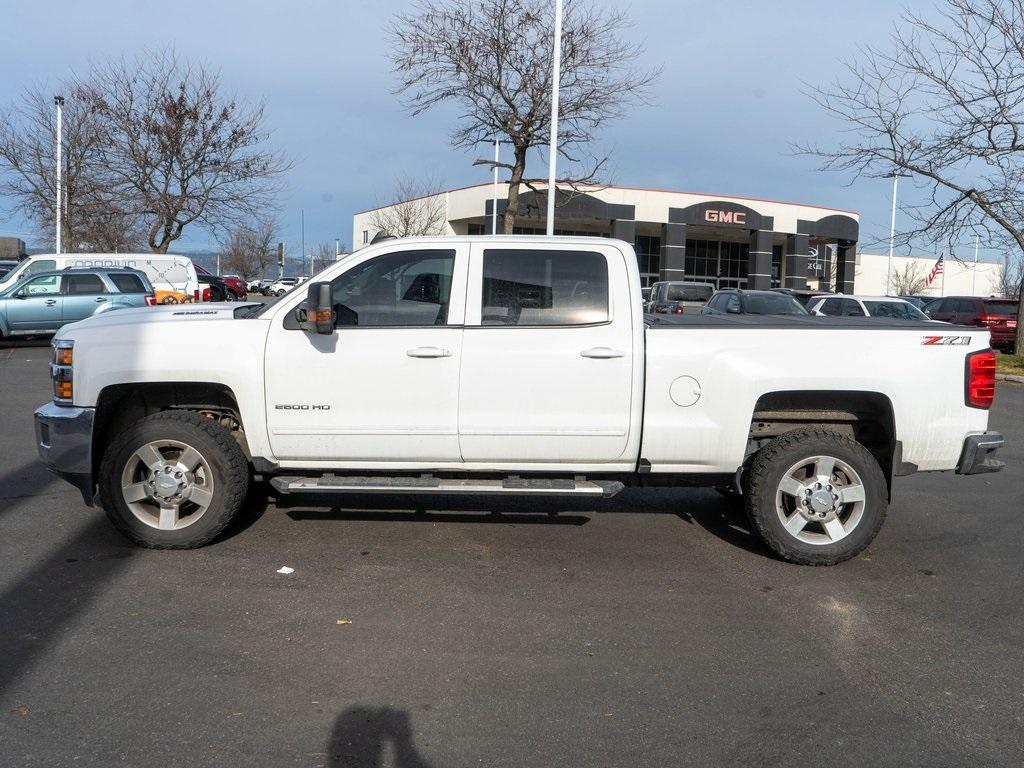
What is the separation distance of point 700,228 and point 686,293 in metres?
24.7

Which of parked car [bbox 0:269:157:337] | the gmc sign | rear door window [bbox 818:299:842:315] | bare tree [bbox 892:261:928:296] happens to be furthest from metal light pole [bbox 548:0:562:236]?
bare tree [bbox 892:261:928:296]

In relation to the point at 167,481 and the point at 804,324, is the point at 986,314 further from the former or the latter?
the point at 167,481

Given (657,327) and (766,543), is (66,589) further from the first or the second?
(766,543)

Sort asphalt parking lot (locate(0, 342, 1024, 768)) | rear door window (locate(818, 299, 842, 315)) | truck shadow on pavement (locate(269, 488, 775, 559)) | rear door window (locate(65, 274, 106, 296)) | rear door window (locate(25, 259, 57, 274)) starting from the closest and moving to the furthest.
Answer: asphalt parking lot (locate(0, 342, 1024, 768)) < truck shadow on pavement (locate(269, 488, 775, 559)) < rear door window (locate(65, 274, 106, 296)) < rear door window (locate(818, 299, 842, 315)) < rear door window (locate(25, 259, 57, 274))

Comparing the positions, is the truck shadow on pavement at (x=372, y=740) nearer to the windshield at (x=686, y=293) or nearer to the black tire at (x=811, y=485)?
the black tire at (x=811, y=485)

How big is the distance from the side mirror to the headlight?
4.66 feet

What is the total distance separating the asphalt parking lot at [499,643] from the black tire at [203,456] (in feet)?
0.50

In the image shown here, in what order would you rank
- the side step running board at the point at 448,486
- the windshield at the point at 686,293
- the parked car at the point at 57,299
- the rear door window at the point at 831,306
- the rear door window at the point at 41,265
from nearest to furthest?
the side step running board at the point at 448,486, the parked car at the point at 57,299, the rear door window at the point at 831,306, the rear door window at the point at 41,265, the windshield at the point at 686,293

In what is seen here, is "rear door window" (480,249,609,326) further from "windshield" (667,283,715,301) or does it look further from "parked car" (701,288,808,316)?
"windshield" (667,283,715,301)

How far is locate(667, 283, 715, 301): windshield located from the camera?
26.9 metres

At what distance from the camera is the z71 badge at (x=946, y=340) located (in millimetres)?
5586

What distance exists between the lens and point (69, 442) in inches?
219

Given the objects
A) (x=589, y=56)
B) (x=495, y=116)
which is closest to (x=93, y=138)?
(x=495, y=116)

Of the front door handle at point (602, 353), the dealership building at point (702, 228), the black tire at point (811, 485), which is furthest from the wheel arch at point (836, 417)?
the dealership building at point (702, 228)
